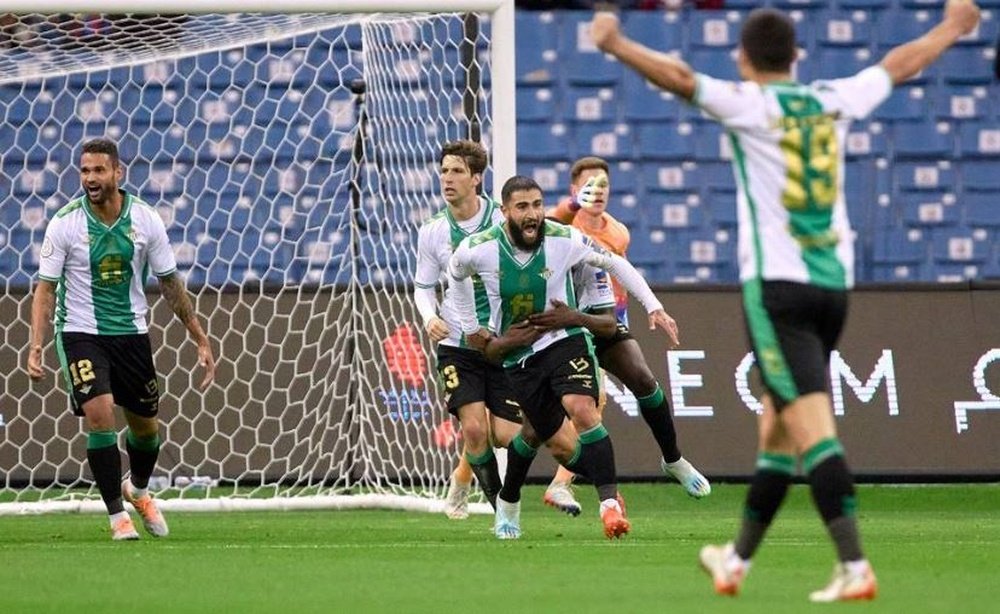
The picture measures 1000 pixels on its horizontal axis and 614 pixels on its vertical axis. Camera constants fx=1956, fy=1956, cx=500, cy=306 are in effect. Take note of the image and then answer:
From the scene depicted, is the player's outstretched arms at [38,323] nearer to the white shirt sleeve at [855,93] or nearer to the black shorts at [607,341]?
the black shorts at [607,341]

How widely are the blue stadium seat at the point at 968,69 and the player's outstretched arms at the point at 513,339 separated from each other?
353 inches

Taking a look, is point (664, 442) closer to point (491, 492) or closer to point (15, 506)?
point (491, 492)

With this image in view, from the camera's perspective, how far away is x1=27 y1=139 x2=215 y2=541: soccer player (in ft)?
31.4

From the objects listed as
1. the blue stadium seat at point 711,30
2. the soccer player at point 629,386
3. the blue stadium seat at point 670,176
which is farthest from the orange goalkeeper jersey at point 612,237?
the blue stadium seat at point 711,30

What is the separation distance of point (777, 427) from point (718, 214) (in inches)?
435

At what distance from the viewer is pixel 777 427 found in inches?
232

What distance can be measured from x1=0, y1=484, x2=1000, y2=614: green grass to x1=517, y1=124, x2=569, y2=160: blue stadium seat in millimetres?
5422

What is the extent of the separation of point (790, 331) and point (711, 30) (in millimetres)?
11612

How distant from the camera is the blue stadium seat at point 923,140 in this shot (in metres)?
17.0

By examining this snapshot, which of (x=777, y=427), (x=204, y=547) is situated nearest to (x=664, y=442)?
(x=204, y=547)

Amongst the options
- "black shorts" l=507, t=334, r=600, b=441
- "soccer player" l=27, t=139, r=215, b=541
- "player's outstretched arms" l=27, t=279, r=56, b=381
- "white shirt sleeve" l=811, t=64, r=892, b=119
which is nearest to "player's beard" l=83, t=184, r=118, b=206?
"soccer player" l=27, t=139, r=215, b=541

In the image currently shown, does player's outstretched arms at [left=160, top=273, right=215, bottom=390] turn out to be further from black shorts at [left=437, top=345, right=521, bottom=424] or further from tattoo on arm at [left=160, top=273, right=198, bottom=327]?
black shorts at [left=437, top=345, right=521, bottom=424]

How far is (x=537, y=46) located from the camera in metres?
17.0

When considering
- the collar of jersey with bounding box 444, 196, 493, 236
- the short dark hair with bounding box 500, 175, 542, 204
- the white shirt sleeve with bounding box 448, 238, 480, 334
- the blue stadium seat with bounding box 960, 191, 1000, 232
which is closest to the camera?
the short dark hair with bounding box 500, 175, 542, 204
